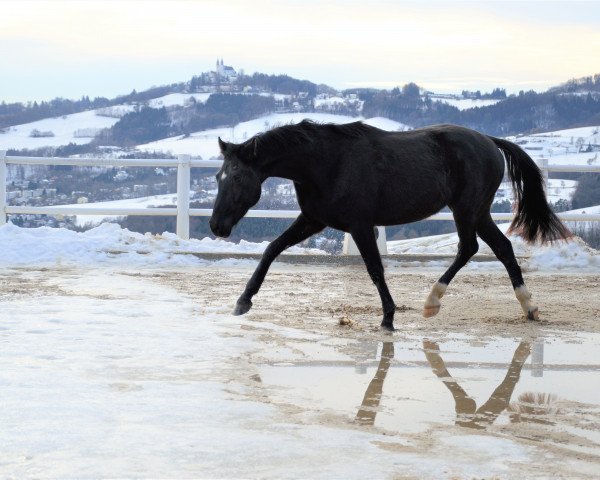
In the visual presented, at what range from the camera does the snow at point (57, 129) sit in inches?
2346

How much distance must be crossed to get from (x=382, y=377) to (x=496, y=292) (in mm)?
4400

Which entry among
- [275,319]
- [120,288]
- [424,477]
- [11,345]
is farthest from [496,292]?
[424,477]

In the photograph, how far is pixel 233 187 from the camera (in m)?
7.02

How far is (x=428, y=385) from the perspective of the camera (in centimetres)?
541

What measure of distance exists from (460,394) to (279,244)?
265cm

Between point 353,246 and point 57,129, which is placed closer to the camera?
point 353,246

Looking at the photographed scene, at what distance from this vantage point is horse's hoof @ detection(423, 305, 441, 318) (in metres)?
7.79

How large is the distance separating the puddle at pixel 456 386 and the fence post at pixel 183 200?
7.04 meters

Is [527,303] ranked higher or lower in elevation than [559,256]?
higher

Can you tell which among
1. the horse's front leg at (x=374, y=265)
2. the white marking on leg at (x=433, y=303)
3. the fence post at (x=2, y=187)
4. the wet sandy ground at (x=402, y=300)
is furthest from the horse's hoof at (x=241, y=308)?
the fence post at (x=2, y=187)

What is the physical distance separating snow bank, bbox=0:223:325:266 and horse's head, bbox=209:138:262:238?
471 centimetres

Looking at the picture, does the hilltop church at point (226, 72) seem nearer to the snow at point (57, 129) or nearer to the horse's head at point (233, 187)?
the snow at point (57, 129)

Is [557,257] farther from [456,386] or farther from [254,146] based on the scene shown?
[456,386]

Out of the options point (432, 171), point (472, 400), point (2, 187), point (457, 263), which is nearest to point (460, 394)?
point (472, 400)
